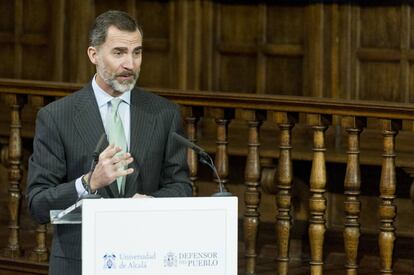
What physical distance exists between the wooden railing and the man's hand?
84.1 inches

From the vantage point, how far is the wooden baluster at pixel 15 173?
23.3ft

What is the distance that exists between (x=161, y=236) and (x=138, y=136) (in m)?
0.53

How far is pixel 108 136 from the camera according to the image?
15.2ft

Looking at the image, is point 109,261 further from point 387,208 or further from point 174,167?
point 387,208

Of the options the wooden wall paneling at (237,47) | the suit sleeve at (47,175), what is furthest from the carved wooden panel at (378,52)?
the suit sleeve at (47,175)

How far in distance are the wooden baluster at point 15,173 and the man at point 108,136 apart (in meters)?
2.41

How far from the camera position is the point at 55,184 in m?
4.62

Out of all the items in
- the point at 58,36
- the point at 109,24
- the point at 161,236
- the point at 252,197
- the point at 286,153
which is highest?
the point at 58,36

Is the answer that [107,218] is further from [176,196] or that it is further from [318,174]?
[318,174]

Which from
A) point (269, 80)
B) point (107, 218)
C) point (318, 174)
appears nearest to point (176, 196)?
point (107, 218)

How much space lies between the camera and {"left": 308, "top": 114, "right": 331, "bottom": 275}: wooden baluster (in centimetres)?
633

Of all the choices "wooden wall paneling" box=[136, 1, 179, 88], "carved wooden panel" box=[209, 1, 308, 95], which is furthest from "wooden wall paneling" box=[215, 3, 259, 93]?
"wooden wall paneling" box=[136, 1, 179, 88]

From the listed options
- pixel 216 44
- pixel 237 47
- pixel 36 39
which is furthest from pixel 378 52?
pixel 36 39

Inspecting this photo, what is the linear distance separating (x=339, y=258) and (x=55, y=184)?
2.88 metres
